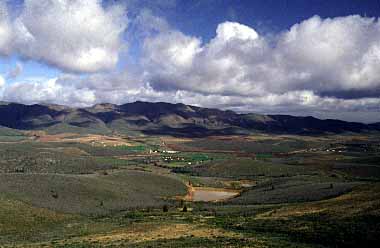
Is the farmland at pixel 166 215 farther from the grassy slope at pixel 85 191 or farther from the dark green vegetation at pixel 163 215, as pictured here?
the grassy slope at pixel 85 191

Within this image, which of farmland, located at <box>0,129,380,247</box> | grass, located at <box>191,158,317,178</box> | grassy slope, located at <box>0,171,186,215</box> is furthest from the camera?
grass, located at <box>191,158,317,178</box>

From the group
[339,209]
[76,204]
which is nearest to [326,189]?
[339,209]

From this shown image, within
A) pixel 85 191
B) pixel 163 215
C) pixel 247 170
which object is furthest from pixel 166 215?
pixel 247 170

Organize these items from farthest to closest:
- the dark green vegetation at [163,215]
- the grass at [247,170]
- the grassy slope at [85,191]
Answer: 1. the grass at [247,170]
2. the grassy slope at [85,191]
3. the dark green vegetation at [163,215]

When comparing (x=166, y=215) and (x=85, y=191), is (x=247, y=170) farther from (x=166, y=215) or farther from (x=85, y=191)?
(x=166, y=215)

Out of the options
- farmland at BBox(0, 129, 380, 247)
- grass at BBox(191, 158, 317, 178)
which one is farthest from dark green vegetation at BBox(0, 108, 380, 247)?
grass at BBox(191, 158, 317, 178)

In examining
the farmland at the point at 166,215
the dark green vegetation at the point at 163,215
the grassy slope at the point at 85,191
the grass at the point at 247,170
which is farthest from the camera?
the grass at the point at 247,170

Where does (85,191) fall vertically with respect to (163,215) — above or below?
below

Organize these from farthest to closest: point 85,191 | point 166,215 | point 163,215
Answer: point 85,191 → point 163,215 → point 166,215

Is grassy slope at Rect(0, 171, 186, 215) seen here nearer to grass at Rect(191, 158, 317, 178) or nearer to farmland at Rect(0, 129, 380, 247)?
farmland at Rect(0, 129, 380, 247)

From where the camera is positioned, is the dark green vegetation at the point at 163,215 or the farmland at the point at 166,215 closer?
the dark green vegetation at the point at 163,215

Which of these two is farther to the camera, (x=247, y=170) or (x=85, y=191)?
(x=247, y=170)

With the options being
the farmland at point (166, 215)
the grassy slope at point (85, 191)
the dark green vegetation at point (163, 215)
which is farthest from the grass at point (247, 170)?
the grassy slope at point (85, 191)

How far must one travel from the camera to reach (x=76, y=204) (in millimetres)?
86250
